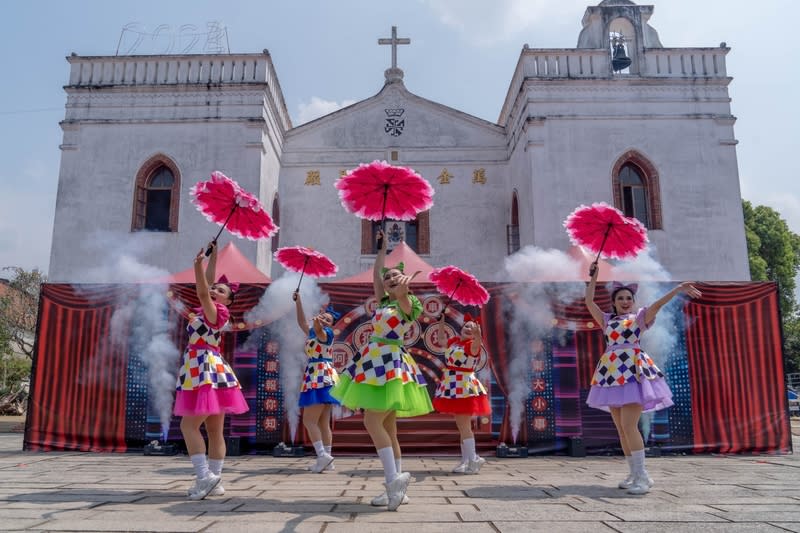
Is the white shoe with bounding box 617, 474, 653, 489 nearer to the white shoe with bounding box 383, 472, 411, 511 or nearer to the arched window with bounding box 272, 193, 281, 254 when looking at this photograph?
the white shoe with bounding box 383, 472, 411, 511

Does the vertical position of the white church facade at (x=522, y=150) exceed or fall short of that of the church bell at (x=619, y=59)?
it falls short

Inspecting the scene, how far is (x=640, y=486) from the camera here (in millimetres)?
5238

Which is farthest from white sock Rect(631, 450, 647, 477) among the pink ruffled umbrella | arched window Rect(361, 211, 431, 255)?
arched window Rect(361, 211, 431, 255)

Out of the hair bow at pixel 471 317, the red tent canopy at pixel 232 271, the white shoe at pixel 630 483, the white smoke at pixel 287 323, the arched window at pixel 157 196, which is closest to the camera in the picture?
the white shoe at pixel 630 483

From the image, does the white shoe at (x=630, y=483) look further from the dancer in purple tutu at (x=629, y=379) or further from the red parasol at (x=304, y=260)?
the red parasol at (x=304, y=260)

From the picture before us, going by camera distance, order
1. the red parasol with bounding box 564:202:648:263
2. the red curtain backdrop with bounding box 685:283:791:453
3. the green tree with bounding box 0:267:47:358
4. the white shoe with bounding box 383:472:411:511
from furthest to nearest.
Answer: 1. the green tree with bounding box 0:267:47:358
2. the red curtain backdrop with bounding box 685:283:791:453
3. the red parasol with bounding box 564:202:648:263
4. the white shoe with bounding box 383:472:411:511

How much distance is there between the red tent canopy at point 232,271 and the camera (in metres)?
10.3

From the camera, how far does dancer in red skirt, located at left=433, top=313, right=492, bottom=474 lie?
6.98 metres

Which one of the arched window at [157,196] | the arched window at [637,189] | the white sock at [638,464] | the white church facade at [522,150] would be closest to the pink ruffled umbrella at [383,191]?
the white sock at [638,464]

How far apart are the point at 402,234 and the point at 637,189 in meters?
6.02

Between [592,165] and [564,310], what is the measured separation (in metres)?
6.36

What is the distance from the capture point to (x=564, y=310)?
9359mm

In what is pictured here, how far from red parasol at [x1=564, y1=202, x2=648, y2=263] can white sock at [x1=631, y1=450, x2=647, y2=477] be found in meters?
2.00

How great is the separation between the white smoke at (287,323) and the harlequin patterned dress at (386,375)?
4.53m
